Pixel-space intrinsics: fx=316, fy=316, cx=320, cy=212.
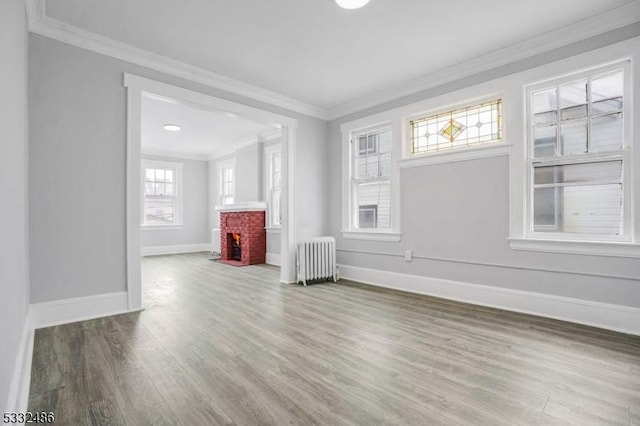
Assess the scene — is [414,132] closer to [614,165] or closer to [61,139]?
[614,165]

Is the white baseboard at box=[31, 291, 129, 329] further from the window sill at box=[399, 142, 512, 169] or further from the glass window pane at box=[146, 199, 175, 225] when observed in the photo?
the glass window pane at box=[146, 199, 175, 225]

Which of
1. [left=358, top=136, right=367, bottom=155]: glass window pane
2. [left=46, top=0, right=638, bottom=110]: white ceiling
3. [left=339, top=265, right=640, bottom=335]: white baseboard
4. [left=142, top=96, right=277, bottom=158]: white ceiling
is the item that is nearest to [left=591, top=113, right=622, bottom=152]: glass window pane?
[left=46, top=0, right=638, bottom=110]: white ceiling

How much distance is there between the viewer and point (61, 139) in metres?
2.93

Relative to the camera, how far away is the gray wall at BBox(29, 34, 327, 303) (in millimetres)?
2809

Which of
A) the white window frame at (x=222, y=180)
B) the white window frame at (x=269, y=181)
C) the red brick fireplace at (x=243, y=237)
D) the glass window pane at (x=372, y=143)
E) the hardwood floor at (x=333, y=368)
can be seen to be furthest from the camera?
the white window frame at (x=222, y=180)

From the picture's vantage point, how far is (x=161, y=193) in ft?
27.6

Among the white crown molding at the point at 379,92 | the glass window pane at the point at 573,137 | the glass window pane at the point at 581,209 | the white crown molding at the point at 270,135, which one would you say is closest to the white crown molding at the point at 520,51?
the white crown molding at the point at 379,92

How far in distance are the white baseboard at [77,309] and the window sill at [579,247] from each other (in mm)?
4123

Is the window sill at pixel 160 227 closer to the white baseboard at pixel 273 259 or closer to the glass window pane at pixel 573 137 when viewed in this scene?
the white baseboard at pixel 273 259

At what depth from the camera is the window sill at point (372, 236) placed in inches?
173

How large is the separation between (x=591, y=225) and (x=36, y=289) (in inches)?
200

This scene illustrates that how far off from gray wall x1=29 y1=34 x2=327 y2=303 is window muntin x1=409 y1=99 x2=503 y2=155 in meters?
3.33

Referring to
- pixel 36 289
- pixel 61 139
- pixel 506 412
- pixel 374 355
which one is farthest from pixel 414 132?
pixel 36 289

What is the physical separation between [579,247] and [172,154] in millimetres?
8634
